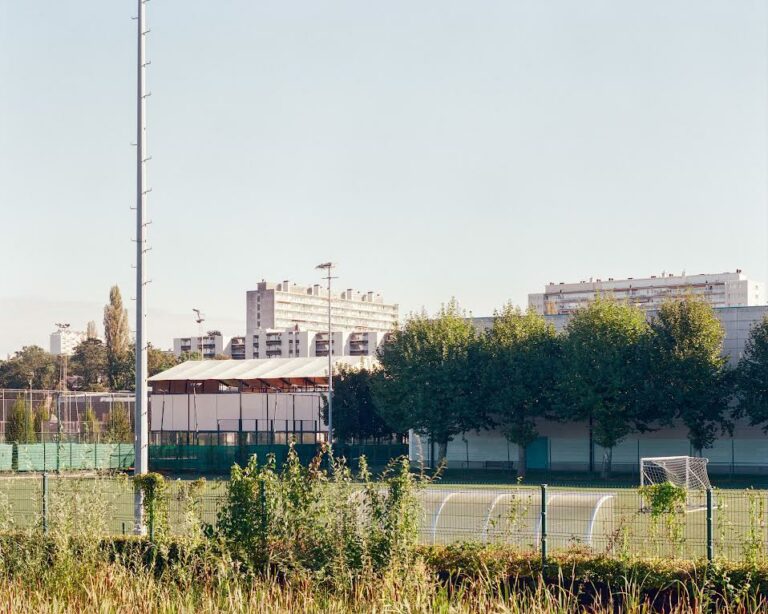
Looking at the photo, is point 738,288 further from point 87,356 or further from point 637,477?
point 637,477

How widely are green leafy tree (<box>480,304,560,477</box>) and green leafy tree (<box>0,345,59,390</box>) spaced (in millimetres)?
79595

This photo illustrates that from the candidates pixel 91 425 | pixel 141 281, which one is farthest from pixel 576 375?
pixel 141 281

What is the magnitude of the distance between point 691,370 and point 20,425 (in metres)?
33.7

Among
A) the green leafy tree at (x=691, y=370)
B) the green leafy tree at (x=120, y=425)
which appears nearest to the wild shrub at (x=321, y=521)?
the green leafy tree at (x=691, y=370)

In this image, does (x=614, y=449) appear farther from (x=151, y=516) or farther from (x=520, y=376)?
(x=151, y=516)

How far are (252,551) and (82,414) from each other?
5366 cm

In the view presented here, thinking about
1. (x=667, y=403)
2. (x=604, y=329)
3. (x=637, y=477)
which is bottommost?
(x=637, y=477)

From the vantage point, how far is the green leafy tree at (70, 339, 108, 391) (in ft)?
437

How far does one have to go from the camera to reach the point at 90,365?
440ft

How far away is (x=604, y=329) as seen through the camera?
187 feet

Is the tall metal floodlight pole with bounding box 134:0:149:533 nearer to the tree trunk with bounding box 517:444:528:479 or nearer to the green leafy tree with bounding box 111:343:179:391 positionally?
the tree trunk with bounding box 517:444:528:479

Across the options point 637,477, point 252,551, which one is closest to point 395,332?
point 637,477

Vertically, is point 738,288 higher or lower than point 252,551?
higher

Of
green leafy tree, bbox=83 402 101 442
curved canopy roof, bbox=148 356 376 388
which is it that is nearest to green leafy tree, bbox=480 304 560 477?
curved canopy roof, bbox=148 356 376 388
